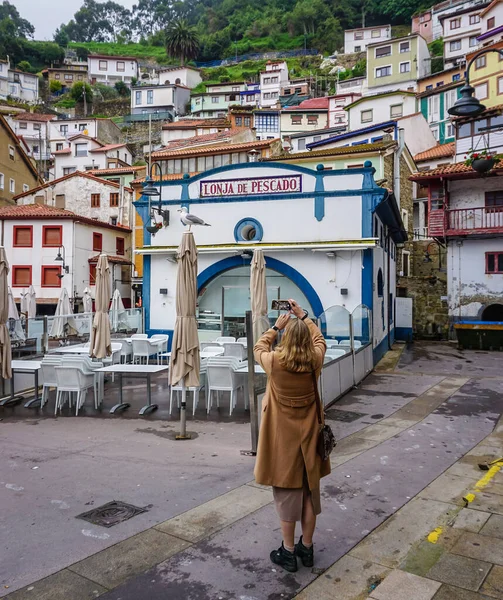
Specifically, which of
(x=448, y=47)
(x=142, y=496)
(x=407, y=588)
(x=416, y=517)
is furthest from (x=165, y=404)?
(x=448, y=47)

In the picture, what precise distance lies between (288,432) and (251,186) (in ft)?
44.8

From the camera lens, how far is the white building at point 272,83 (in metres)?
73.0

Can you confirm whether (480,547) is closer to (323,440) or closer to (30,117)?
(323,440)

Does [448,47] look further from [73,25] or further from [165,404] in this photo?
[73,25]

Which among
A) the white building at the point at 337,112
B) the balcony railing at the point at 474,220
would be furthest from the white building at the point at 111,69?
the balcony railing at the point at 474,220

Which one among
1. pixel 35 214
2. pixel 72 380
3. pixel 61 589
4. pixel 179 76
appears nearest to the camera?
pixel 61 589

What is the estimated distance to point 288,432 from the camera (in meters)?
3.87

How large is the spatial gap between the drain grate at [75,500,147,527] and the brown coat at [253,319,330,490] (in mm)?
1853

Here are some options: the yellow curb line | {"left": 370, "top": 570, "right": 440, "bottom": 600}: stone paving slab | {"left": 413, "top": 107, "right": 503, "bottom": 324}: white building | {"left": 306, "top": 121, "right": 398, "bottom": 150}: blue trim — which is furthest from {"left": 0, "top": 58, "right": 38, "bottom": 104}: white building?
{"left": 370, "top": 570, "right": 440, "bottom": 600}: stone paving slab

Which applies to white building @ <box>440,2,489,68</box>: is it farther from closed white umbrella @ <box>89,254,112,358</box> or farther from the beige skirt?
the beige skirt

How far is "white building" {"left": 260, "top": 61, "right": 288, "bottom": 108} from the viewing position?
7300 centimetres

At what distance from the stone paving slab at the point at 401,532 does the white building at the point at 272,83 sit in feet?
241

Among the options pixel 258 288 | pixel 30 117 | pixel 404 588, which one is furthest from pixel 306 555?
pixel 30 117

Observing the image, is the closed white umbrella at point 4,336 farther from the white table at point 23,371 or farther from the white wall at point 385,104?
the white wall at point 385,104
